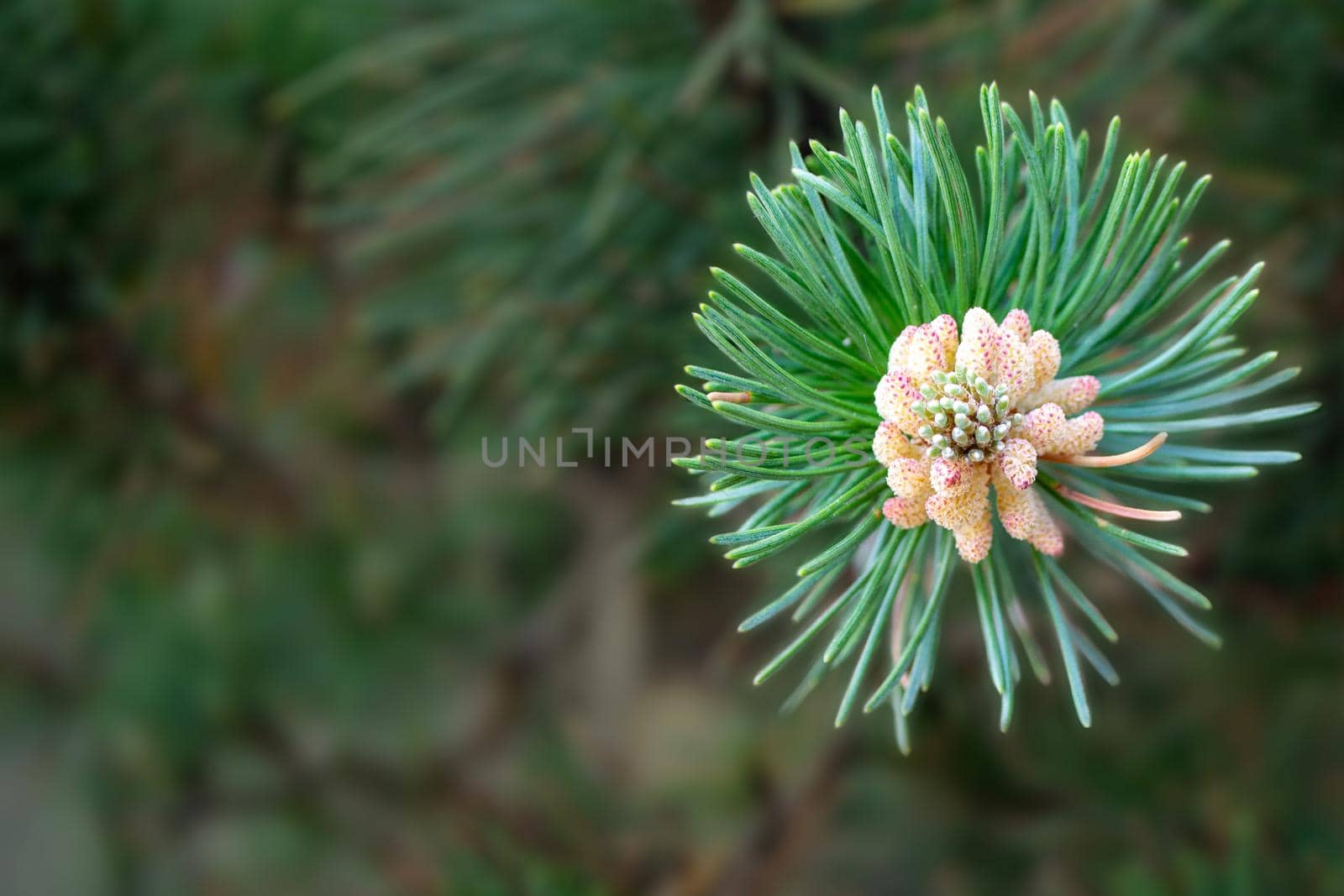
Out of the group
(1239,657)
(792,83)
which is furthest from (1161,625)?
(792,83)

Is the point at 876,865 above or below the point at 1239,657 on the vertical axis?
below

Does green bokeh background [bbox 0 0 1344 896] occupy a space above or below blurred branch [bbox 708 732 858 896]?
above

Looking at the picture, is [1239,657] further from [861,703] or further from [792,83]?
[792,83]

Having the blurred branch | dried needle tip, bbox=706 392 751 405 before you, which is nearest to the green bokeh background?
the blurred branch

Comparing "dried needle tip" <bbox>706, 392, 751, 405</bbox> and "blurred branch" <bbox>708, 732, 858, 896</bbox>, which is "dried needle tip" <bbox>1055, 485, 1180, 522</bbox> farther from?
"blurred branch" <bbox>708, 732, 858, 896</bbox>

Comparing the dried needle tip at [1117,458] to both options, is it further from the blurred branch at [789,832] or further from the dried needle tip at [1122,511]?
the blurred branch at [789,832]

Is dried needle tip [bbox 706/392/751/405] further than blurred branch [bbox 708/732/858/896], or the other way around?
blurred branch [bbox 708/732/858/896]

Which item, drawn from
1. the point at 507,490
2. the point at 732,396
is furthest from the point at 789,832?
the point at 732,396
